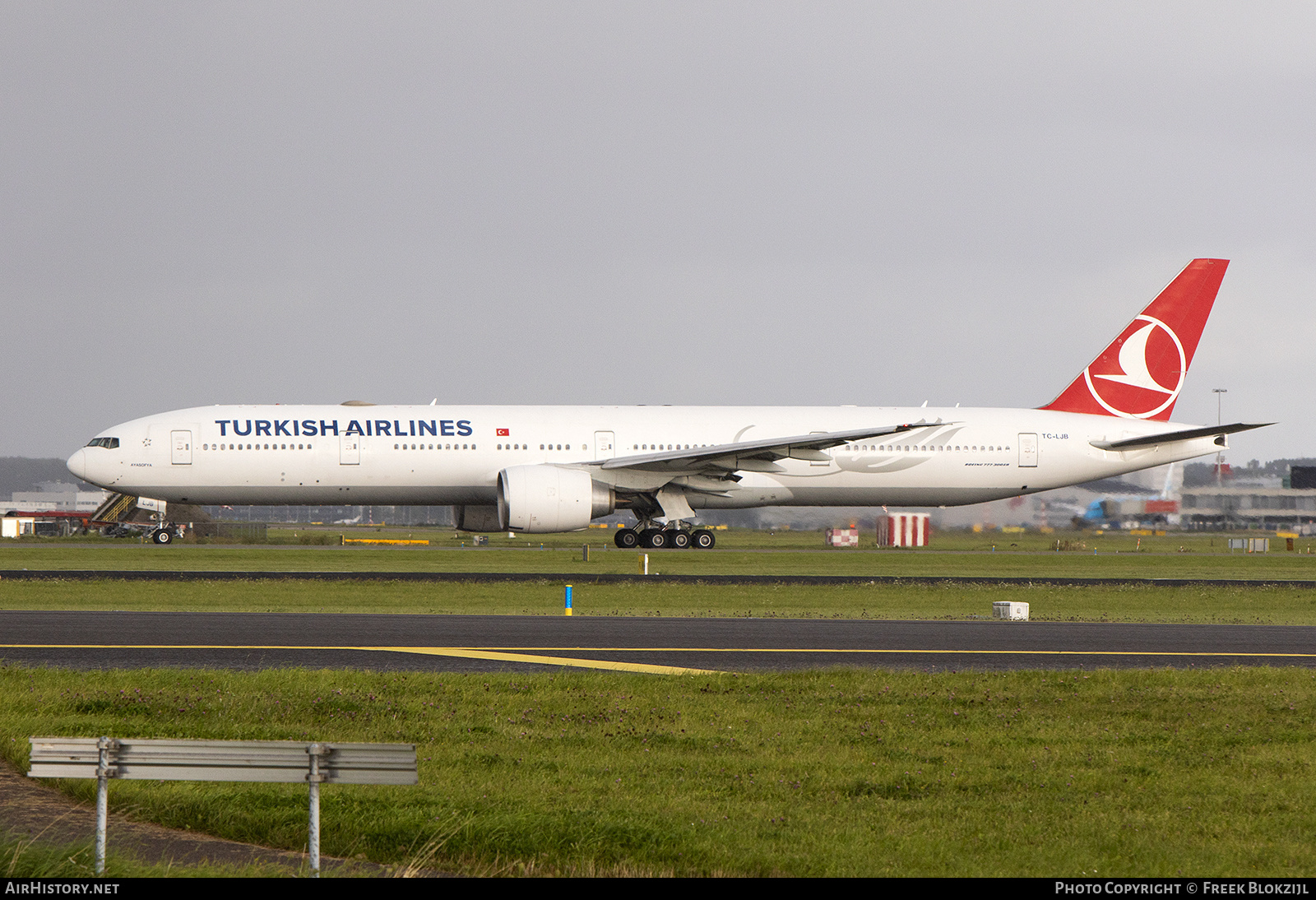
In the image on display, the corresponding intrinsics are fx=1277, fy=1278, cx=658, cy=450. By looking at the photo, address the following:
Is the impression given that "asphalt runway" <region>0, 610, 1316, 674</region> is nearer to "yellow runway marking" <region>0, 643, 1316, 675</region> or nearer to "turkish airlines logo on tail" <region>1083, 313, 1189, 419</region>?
"yellow runway marking" <region>0, 643, 1316, 675</region>

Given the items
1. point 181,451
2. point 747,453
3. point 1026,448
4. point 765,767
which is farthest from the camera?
Result: point 1026,448

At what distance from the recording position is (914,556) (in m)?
43.8

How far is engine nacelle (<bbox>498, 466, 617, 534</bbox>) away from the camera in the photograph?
126ft

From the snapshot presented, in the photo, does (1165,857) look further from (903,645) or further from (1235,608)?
(1235,608)

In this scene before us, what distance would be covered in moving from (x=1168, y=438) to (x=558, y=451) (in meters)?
21.3

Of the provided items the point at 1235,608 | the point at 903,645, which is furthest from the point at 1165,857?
the point at 1235,608

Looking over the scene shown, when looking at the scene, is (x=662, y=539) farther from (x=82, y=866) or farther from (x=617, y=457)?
(x=82, y=866)

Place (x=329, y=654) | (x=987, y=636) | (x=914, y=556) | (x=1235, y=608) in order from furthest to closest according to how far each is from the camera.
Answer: (x=914, y=556)
(x=1235, y=608)
(x=987, y=636)
(x=329, y=654)

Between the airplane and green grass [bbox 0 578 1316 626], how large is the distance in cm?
1080

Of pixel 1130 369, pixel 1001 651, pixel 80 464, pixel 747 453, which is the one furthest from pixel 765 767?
pixel 1130 369

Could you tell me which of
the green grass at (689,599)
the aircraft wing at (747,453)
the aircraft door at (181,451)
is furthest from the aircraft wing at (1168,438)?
the aircraft door at (181,451)

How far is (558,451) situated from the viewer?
42.2 metres

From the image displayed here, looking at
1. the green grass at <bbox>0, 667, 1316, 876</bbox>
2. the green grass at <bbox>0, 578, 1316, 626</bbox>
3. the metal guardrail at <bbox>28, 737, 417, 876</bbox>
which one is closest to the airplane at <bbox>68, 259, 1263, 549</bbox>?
the green grass at <bbox>0, 578, 1316, 626</bbox>
